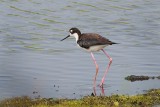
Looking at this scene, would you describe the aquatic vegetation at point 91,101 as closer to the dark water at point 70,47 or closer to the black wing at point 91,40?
the dark water at point 70,47

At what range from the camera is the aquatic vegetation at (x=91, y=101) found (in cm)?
1620

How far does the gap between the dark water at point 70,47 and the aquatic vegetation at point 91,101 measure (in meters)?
1.16

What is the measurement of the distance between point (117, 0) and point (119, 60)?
1468 centimetres

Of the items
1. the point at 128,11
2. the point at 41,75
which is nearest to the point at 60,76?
the point at 41,75

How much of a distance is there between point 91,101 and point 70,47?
9.88 meters

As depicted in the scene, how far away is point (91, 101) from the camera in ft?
53.8

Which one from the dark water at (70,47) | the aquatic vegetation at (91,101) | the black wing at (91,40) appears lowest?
the dark water at (70,47)

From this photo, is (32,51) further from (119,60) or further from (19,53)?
(119,60)

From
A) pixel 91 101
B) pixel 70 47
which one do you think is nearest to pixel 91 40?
pixel 91 101

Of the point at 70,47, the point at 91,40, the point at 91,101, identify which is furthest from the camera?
the point at 70,47

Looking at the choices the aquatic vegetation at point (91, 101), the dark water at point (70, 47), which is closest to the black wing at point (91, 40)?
the dark water at point (70, 47)

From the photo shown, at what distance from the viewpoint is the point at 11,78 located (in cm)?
2017

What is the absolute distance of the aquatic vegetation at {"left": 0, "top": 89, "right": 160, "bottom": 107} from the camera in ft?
53.2

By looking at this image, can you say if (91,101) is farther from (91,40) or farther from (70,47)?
(70,47)
